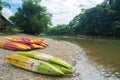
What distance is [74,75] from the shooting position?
14672 mm

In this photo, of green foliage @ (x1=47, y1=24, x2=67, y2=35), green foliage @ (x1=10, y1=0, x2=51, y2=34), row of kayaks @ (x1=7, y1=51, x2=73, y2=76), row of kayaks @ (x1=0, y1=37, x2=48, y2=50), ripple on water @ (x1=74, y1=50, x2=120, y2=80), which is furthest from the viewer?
green foliage @ (x1=47, y1=24, x2=67, y2=35)

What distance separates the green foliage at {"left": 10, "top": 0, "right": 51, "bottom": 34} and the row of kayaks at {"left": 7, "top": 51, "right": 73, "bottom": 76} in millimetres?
41702

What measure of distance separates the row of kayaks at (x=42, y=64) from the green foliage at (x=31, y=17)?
41.7m

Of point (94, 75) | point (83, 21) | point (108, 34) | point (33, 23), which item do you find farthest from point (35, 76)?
point (83, 21)

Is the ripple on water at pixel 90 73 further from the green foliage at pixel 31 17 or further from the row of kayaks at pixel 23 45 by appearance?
the green foliage at pixel 31 17

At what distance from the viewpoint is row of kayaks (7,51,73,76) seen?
45.4ft

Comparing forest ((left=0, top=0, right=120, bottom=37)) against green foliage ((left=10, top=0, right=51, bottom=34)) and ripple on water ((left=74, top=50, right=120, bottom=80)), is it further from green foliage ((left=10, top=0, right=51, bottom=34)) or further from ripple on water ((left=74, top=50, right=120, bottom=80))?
ripple on water ((left=74, top=50, right=120, bottom=80))

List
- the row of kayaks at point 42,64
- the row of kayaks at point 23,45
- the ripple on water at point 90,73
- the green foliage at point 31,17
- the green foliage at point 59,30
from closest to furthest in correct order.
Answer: the row of kayaks at point 42,64, the ripple on water at point 90,73, the row of kayaks at point 23,45, the green foliage at point 31,17, the green foliage at point 59,30

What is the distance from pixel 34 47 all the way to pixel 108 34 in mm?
58332

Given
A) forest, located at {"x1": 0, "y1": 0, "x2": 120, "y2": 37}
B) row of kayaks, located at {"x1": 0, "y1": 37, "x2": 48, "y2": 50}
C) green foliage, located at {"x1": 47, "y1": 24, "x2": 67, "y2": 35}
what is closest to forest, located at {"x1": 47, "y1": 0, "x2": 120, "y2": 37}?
forest, located at {"x1": 0, "y1": 0, "x2": 120, "y2": 37}

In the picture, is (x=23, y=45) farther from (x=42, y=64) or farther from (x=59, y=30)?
(x=59, y=30)

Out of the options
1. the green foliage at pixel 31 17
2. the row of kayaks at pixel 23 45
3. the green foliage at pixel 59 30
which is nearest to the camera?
the row of kayaks at pixel 23 45

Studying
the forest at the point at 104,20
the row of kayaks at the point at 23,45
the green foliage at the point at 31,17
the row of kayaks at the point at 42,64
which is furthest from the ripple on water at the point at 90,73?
the forest at the point at 104,20

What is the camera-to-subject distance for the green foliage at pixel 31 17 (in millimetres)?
57312
